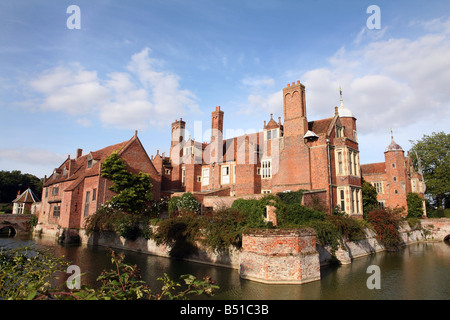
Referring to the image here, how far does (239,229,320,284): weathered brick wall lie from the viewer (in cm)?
1575

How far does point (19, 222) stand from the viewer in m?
44.8

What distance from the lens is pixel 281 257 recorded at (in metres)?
16.0

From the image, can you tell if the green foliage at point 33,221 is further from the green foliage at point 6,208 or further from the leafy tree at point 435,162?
the leafy tree at point 435,162

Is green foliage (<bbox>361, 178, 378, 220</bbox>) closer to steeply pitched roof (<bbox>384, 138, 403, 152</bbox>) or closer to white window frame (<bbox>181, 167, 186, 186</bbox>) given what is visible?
steeply pitched roof (<bbox>384, 138, 403, 152</bbox>)

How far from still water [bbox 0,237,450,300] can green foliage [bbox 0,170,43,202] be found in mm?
Result: 61464

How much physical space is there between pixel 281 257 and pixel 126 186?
22.8 meters

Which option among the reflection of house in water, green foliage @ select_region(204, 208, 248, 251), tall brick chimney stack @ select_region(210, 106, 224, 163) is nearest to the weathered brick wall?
green foliage @ select_region(204, 208, 248, 251)

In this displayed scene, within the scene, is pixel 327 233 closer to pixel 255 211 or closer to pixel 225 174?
pixel 255 211

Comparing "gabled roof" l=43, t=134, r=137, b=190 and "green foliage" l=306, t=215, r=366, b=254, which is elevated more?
"gabled roof" l=43, t=134, r=137, b=190

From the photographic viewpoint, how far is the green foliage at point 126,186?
104 feet

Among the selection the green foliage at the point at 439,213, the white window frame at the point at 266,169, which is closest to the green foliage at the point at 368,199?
the white window frame at the point at 266,169

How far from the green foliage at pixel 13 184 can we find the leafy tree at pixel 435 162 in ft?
289

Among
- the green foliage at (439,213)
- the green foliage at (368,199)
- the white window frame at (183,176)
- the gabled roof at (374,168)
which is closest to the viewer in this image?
the green foliage at (368,199)
